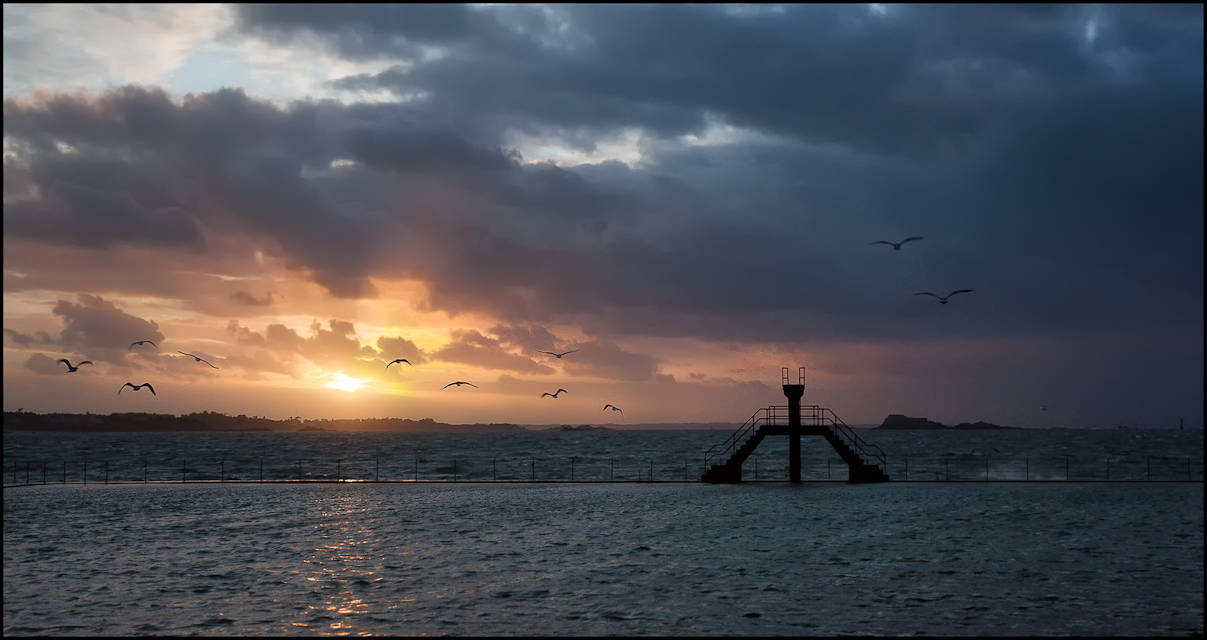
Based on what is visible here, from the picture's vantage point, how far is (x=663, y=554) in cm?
3102

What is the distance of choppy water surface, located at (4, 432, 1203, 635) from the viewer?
20.9 meters

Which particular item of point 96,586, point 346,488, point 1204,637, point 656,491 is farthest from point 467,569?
point 346,488

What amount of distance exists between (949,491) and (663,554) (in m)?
33.5

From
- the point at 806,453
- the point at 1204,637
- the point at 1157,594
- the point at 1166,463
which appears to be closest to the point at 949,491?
the point at 1157,594

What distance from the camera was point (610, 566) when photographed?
28.5 metres

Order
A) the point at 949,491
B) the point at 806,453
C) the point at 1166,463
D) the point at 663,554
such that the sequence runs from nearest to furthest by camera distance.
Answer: the point at 663,554, the point at 949,491, the point at 1166,463, the point at 806,453

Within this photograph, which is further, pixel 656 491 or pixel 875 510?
pixel 656 491

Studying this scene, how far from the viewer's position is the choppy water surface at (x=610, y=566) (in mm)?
20906

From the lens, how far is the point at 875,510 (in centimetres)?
4512

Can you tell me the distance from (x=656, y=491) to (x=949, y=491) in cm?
1900

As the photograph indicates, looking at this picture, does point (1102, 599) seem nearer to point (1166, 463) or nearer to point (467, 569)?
A: point (467, 569)

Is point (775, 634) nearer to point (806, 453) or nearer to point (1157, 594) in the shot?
point (1157, 594)

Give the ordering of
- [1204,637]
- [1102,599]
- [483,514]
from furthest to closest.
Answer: [483,514] → [1102,599] → [1204,637]

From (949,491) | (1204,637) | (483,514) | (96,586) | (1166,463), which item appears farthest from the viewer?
(1166,463)
